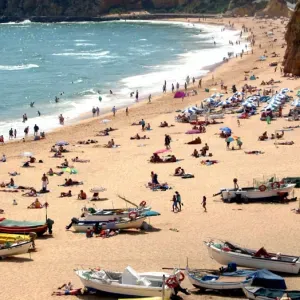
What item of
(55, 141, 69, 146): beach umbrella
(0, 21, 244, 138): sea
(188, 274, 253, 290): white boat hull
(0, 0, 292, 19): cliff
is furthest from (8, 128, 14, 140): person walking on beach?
(0, 0, 292, 19): cliff

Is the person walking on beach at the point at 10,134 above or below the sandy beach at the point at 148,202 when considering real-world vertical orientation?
below

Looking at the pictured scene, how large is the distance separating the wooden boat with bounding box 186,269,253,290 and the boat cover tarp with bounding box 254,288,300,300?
1.62 ft

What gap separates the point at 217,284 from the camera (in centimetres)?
1625

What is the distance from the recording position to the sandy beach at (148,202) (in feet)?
61.2

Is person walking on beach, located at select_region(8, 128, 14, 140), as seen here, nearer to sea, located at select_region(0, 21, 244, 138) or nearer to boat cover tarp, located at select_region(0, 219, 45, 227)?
sea, located at select_region(0, 21, 244, 138)

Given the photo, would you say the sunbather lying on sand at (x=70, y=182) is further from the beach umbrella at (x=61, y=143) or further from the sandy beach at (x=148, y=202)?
the beach umbrella at (x=61, y=143)

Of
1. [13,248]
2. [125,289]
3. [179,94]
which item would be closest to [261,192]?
[13,248]

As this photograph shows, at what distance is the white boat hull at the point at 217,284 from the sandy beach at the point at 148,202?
1.07ft

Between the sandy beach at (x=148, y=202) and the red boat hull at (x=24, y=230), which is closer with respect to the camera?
the sandy beach at (x=148, y=202)

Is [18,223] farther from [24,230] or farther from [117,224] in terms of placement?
[117,224]

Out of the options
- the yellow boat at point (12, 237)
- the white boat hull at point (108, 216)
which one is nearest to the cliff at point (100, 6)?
the white boat hull at point (108, 216)

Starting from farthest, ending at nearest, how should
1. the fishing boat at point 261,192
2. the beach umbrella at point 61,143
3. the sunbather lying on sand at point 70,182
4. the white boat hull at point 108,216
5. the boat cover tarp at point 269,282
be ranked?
the beach umbrella at point 61,143
the sunbather lying on sand at point 70,182
the fishing boat at point 261,192
the white boat hull at point 108,216
the boat cover tarp at point 269,282

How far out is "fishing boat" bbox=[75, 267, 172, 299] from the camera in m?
15.8

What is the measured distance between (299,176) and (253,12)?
11395 centimetres
